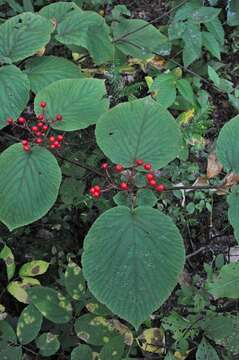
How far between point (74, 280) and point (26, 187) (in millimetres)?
573

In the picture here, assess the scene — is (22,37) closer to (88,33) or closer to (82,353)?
(88,33)

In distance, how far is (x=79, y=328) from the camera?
173cm

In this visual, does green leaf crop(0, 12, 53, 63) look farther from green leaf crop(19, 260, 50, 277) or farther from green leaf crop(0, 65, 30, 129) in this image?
green leaf crop(19, 260, 50, 277)

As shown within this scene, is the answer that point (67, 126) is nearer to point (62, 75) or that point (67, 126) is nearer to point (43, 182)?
point (43, 182)

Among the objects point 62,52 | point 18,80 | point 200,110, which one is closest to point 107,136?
point 18,80

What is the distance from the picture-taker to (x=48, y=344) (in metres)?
1.72

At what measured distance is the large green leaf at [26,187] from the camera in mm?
1426

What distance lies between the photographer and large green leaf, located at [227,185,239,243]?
1.38 metres

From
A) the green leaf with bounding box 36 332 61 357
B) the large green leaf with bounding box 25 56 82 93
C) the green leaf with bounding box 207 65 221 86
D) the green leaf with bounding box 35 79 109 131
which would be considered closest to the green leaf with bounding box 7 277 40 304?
the green leaf with bounding box 36 332 61 357

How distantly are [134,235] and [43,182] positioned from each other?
386 mm

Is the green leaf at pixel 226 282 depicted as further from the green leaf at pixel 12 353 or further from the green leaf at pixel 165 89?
the green leaf at pixel 165 89

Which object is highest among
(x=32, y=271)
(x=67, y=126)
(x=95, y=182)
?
(x=67, y=126)

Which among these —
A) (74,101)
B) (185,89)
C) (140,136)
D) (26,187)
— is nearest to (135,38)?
(185,89)

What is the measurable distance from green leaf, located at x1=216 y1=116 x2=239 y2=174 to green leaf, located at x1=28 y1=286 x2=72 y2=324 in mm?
920
